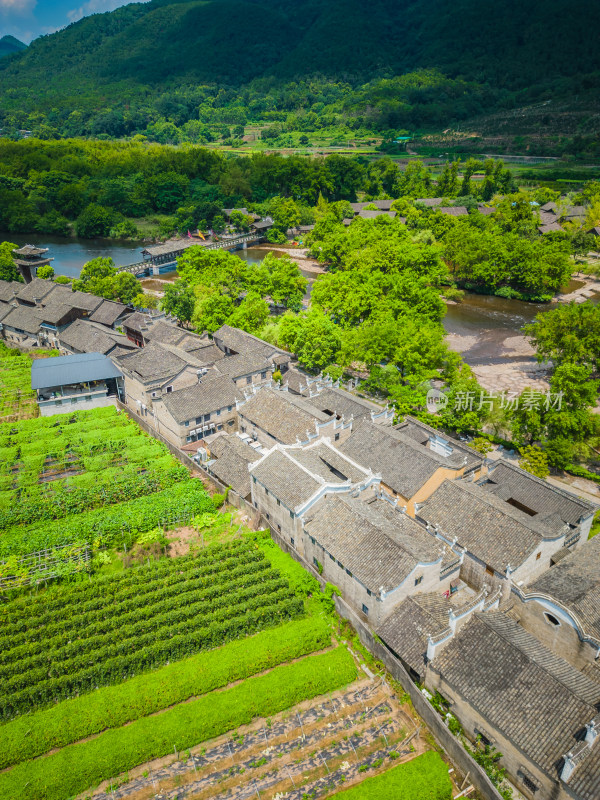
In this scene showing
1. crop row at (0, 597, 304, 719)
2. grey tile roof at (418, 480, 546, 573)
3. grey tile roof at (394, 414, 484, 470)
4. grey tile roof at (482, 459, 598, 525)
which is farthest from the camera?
grey tile roof at (394, 414, 484, 470)

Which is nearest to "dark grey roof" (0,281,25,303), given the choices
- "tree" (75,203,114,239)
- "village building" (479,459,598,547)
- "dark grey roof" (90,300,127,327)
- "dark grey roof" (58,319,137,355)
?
"dark grey roof" (90,300,127,327)

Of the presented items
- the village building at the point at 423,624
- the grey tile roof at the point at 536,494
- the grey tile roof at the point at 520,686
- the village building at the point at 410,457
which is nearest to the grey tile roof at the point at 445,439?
the village building at the point at 410,457

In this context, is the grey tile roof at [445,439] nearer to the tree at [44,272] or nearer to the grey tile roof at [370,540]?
the grey tile roof at [370,540]

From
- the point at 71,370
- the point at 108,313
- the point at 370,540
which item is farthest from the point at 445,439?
the point at 108,313

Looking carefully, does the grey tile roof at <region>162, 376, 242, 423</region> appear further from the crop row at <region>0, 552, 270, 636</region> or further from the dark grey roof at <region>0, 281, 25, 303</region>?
the dark grey roof at <region>0, 281, 25, 303</region>

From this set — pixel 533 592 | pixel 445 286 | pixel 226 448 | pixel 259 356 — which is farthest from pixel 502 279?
pixel 533 592

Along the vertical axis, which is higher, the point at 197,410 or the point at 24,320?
the point at 24,320

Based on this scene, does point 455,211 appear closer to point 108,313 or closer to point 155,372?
point 108,313
